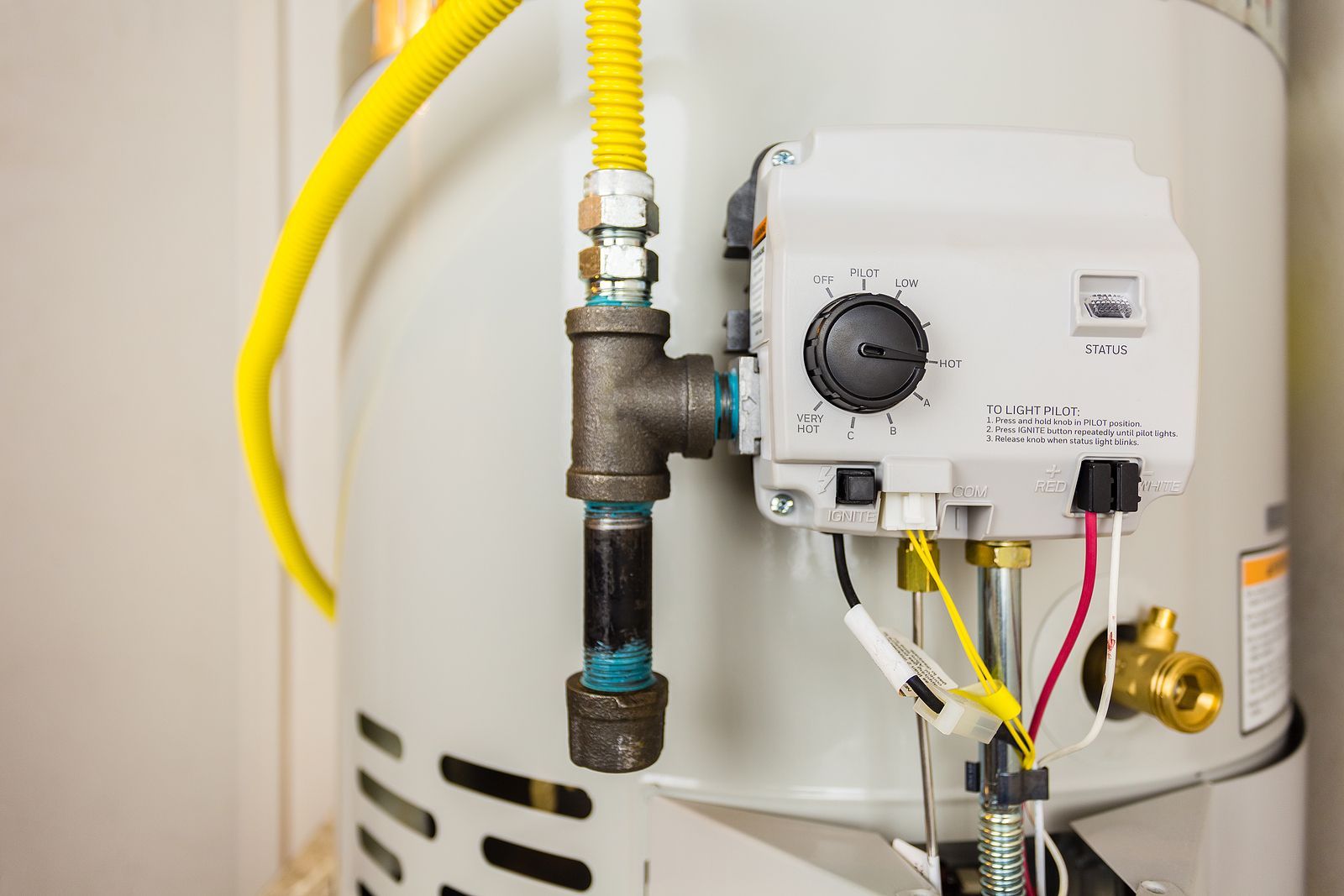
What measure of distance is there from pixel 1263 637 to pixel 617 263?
1.70ft

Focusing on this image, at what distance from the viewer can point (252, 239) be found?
2.99ft

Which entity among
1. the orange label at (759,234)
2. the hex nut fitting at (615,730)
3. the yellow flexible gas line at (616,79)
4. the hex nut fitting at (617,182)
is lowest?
the hex nut fitting at (615,730)

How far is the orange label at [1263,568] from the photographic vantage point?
536 millimetres

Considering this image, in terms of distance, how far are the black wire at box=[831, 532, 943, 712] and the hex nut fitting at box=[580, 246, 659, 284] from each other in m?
0.18

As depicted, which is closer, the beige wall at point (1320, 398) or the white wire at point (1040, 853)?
the white wire at point (1040, 853)

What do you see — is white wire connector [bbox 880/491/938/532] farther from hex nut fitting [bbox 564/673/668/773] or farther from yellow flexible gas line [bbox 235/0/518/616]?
yellow flexible gas line [bbox 235/0/518/616]

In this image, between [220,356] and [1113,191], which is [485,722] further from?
[220,356]

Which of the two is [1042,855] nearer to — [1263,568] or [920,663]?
[920,663]

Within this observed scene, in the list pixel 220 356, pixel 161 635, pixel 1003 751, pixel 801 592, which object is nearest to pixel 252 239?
pixel 220 356

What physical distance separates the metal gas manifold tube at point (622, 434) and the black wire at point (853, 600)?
3.6 inches

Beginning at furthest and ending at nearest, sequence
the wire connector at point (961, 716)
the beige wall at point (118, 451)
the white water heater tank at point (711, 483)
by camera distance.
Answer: the beige wall at point (118, 451)
the white water heater tank at point (711, 483)
the wire connector at point (961, 716)

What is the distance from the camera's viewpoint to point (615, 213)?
1.35 feet

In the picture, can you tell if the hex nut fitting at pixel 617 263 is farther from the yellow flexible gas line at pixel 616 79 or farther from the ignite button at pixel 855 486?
the ignite button at pixel 855 486

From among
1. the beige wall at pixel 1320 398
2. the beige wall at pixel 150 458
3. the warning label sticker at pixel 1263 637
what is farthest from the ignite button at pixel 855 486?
the beige wall at pixel 150 458
